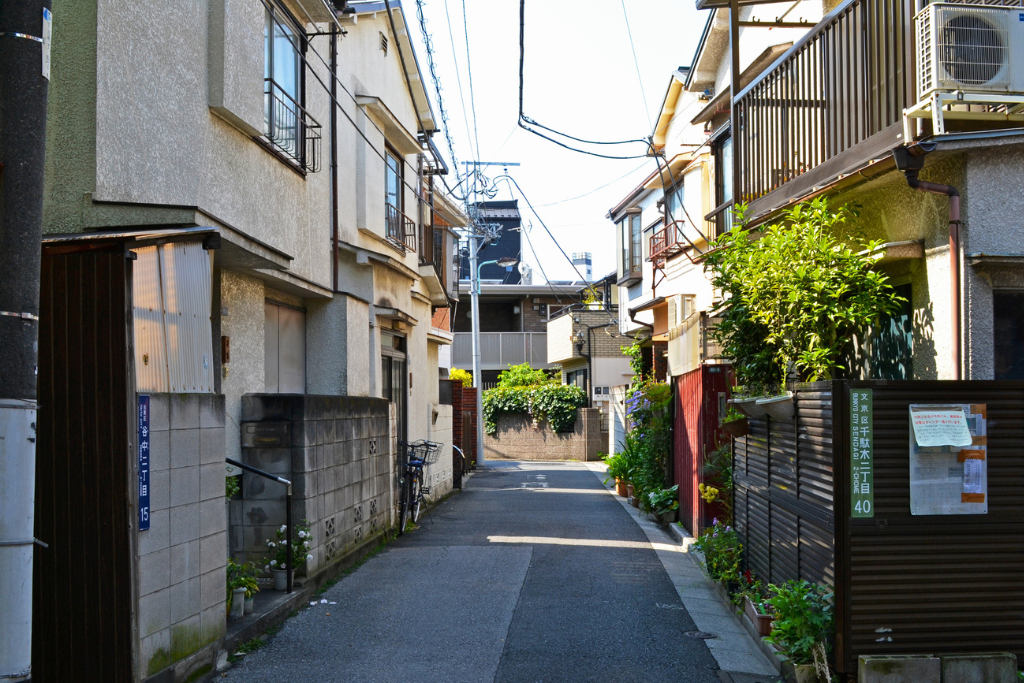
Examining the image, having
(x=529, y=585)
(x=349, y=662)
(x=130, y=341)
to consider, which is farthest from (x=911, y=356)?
(x=130, y=341)

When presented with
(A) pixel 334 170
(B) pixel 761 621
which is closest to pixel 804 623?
(B) pixel 761 621

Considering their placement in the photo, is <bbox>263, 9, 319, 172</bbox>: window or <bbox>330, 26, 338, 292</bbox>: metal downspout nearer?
<bbox>263, 9, 319, 172</bbox>: window

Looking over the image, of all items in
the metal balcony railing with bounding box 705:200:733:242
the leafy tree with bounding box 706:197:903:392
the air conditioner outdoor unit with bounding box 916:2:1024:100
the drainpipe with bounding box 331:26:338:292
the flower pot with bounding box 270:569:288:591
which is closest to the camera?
the air conditioner outdoor unit with bounding box 916:2:1024:100

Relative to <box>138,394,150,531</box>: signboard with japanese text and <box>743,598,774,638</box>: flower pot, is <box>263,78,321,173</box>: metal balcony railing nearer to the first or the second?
<box>138,394,150,531</box>: signboard with japanese text

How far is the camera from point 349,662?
673 cm

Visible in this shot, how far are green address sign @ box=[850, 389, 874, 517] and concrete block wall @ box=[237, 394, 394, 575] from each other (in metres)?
5.45

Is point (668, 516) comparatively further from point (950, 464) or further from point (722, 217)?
point (950, 464)

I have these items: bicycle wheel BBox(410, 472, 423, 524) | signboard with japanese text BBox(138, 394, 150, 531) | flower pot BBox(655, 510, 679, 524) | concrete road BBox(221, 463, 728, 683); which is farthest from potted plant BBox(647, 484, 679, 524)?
signboard with japanese text BBox(138, 394, 150, 531)

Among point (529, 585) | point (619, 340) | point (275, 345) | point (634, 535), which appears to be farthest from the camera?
point (619, 340)

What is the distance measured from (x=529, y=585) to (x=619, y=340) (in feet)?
87.5

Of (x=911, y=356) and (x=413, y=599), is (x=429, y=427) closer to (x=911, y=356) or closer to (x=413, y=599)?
(x=413, y=599)

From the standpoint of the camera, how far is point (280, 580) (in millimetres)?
8555

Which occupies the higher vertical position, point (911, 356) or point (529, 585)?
point (911, 356)

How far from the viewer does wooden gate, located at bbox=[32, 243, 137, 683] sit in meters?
5.39
